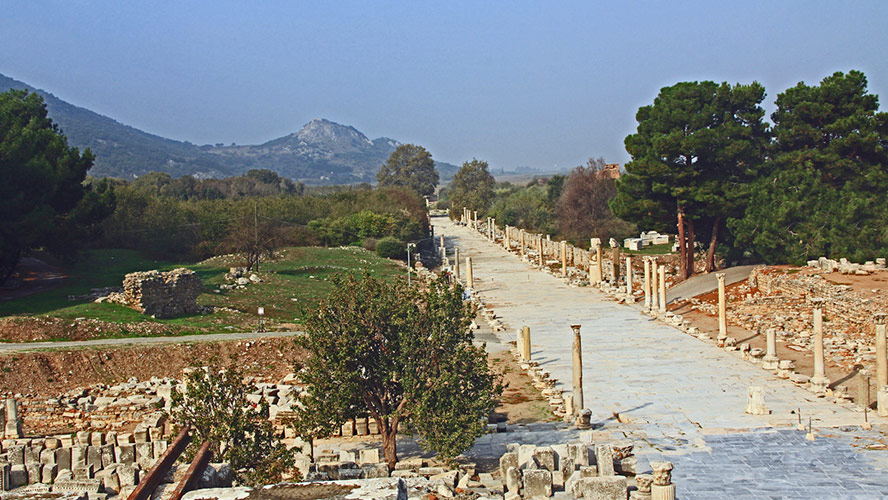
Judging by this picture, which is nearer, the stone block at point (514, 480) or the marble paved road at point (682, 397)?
the stone block at point (514, 480)

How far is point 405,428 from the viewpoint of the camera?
15.9m

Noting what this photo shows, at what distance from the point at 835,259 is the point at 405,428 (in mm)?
27075

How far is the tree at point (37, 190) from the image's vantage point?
107 ft

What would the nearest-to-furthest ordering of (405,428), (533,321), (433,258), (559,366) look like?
1. (405,428)
2. (559,366)
3. (533,321)
4. (433,258)

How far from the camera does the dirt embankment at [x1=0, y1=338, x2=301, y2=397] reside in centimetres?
2392

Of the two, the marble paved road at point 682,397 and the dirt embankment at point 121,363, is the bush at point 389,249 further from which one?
the dirt embankment at point 121,363

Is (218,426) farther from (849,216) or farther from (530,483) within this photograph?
(849,216)

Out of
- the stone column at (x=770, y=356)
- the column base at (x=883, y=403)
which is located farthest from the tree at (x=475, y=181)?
the column base at (x=883, y=403)

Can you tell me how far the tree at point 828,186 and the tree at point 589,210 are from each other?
24612 millimetres

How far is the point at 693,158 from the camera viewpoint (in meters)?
43.0

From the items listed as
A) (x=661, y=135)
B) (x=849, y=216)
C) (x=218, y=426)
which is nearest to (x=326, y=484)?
(x=218, y=426)

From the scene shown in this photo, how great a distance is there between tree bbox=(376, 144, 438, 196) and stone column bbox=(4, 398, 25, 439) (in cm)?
10968

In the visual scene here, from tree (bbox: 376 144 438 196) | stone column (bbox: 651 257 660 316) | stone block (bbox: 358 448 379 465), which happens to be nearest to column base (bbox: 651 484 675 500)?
stone block (bbox: 358 448 379 465)

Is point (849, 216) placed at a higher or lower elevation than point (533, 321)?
higher
